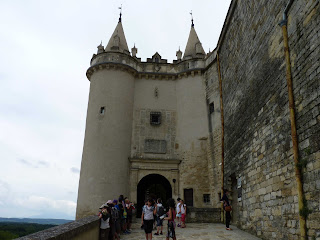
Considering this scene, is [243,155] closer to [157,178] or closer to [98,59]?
[157,178]

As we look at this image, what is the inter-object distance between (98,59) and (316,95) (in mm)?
13600

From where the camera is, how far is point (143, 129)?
1622cm

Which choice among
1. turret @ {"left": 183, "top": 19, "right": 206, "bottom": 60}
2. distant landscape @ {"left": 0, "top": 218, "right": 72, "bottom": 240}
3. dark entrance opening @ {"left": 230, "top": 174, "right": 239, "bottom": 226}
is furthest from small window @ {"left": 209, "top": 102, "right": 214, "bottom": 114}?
distant landscape @ {"left": 0, "top": 218, "right": 72, "bottom": 240}

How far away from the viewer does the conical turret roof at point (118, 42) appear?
56.9 ft

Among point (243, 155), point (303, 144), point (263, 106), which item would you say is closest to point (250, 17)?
point (263, 106)

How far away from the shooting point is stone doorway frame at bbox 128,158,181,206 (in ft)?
49.6

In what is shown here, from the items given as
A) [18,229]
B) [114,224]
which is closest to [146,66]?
[114,224]

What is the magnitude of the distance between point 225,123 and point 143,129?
5.07 meters

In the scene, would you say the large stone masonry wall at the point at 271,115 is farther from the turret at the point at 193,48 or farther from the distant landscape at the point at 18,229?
the distant landscape at the point at 18,229

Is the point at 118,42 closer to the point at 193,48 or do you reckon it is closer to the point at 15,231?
the point at 193,48

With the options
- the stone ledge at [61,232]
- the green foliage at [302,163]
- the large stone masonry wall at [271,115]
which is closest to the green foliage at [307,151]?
the large stone masonry wall at [271,115]

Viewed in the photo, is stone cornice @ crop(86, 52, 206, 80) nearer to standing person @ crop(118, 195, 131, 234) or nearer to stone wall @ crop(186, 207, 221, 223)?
stone wall @ crop(186, 207, 221, 223)

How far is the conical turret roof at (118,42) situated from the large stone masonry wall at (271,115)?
788 cm

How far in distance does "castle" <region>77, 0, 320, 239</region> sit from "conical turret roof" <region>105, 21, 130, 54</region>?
0.09 m
